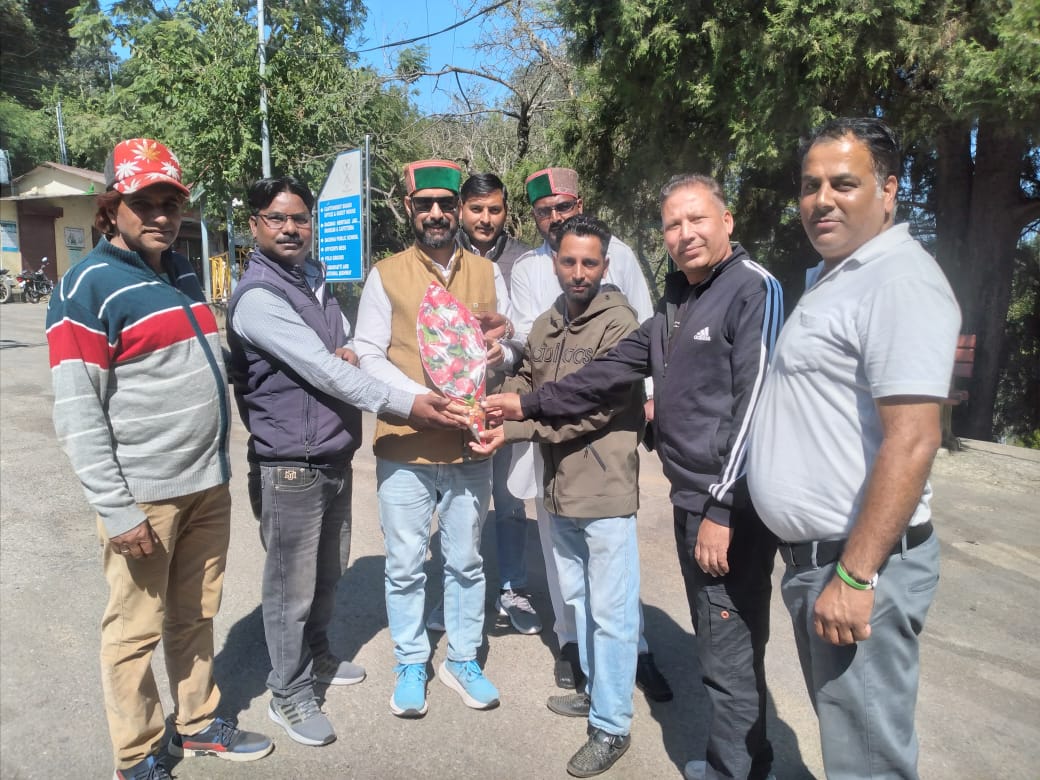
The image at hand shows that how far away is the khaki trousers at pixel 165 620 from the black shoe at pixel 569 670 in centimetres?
143

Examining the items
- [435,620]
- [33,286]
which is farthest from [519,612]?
[33,286]

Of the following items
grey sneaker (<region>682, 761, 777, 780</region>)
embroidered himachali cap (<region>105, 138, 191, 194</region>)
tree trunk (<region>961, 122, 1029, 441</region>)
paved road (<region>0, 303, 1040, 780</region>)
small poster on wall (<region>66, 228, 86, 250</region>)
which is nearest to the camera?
embroidered himachali cap (<region>105, 138, 191, 194</region>)

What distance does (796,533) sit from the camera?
6.19 feet

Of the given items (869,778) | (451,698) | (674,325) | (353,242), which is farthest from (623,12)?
(869,778)

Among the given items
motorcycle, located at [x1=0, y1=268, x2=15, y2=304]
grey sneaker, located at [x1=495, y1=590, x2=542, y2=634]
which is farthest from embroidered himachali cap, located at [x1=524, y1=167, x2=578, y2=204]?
motorcycle, located at [x1=0, y1=268, x2=15, y2=304]

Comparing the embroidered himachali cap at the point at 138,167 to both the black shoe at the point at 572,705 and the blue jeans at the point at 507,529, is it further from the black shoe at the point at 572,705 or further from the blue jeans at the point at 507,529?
the black shoe at the point at 572,705

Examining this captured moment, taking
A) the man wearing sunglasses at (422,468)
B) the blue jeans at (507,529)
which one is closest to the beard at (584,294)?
the man wearing sunglasses at (422,468)

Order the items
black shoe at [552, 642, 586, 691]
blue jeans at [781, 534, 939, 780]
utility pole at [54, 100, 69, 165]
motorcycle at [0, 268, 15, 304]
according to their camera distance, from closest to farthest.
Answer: blue jeans at [781, 534, 939, 780] < black shoe at [552, 642, 586, 691] < motorcycle at [0, 268, 15, 304] < utility pole at [54, 100, 69, 165]

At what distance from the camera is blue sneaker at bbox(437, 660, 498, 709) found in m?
3.04

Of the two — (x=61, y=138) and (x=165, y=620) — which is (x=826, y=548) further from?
(x=61, y=138)

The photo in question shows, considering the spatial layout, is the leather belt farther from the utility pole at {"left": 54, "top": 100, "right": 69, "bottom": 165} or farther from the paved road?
the utility pole at {"left": 54, "top": 100, "right": 69, "bottom": 165}

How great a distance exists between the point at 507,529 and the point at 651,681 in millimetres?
1181

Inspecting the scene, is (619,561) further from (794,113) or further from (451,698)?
(794,113)

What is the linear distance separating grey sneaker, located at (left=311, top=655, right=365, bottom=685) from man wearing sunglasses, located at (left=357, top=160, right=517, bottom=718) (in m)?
0.26
